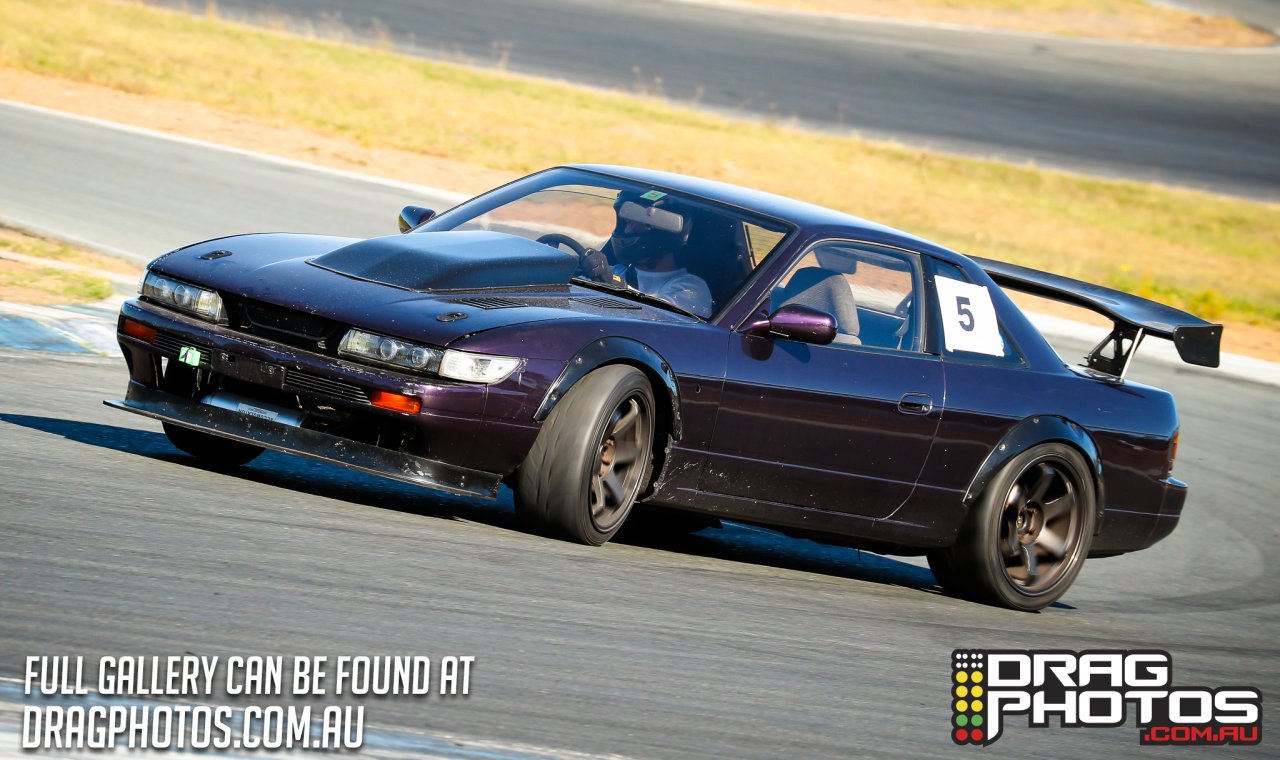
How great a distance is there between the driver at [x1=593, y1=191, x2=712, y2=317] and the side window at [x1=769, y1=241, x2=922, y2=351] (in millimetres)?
338

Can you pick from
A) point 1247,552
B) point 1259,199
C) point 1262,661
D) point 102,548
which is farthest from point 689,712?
point 1259,199

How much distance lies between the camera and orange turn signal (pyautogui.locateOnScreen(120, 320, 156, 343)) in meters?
6.05

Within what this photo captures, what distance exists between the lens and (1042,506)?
7.32m

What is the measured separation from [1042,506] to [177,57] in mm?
18693

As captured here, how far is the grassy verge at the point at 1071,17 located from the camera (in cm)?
4419

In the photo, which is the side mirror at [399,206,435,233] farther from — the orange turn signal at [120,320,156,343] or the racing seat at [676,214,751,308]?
the orange turn signal at [120,320,156,343]

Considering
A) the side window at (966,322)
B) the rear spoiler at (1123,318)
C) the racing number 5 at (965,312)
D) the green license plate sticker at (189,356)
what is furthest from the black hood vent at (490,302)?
the rear spoiler at (1123,318)

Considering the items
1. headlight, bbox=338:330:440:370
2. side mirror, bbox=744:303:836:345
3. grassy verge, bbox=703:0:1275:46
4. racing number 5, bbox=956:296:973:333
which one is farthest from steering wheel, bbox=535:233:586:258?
grassy verge, bbox=703:0:1275:46

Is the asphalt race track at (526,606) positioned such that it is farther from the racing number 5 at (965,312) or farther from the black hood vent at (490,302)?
the racing number 5 at (965,312)

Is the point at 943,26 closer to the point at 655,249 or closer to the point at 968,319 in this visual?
the point at 968,319

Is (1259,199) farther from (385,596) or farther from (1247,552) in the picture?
(385,596)

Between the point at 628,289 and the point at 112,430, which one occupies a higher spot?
the point at 628,289

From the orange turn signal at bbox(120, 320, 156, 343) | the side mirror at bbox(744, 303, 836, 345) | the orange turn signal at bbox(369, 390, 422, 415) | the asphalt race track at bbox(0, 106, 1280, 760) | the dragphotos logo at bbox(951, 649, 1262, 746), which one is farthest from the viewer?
the side mirror at bbox(744, 303, 836, 345)

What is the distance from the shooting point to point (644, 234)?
6.75 metres
